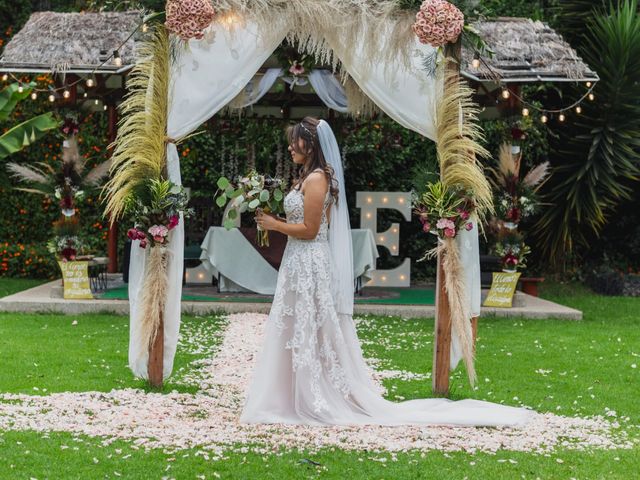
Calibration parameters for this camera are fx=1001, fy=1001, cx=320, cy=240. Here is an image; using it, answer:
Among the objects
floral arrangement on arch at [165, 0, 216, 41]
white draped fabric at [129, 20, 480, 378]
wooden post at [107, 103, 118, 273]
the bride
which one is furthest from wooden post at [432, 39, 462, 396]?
wooden post at [107, 103, 118, 273]

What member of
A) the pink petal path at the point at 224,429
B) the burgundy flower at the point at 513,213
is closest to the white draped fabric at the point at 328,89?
the burgundy flower at the point at 513,213

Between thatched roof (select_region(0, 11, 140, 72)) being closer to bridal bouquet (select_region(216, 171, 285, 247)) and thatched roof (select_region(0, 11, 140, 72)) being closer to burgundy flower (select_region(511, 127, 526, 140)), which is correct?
burgundy flower (select_region(511, 127, 526, 140))

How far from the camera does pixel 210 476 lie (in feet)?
17.5

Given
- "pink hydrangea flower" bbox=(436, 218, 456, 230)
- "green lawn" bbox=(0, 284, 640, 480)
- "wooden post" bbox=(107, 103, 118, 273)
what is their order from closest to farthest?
"green lawn" bbox=(0, 284, 640, 480) → "pink hydrangea flower" bbox=(436, 218, 456, 230) → "wooden post" bbox=(107, 103, 118, 273)

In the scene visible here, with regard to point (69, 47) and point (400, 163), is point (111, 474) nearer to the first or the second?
point (69, 47)

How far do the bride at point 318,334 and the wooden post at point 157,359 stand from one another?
3.80ft

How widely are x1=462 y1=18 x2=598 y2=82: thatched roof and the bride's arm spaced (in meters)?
5.35

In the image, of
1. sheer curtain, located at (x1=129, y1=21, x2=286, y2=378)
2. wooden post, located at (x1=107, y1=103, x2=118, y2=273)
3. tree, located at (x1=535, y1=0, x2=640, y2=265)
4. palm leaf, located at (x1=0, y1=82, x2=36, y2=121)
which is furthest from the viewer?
tree, located at (x1=535, y1=0, x2=640, y2=265)

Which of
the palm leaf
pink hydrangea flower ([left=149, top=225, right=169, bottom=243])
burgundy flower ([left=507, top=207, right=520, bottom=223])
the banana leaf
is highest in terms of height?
the palm leaf

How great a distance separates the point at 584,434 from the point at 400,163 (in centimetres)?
1019

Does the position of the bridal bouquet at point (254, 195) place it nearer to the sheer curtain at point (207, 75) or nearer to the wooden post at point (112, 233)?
the sheer curtain at point (207, 75)

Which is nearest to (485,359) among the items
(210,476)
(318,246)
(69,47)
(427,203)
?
(427,203)

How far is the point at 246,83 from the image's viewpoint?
24.9 ft

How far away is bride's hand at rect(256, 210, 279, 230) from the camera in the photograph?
22.2ft
